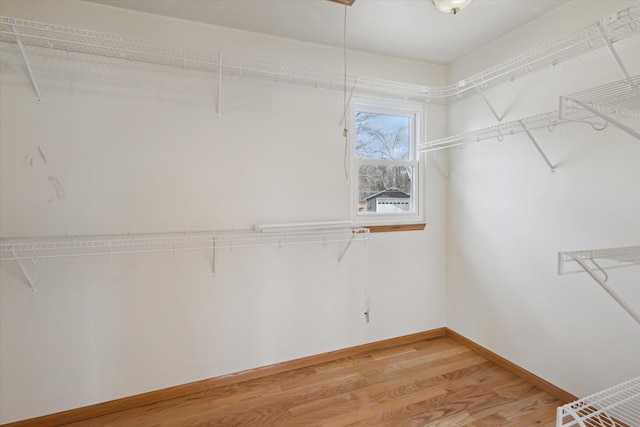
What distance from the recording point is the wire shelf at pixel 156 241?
170cm

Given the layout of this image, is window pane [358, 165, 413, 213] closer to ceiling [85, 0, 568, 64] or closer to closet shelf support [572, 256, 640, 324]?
ceiling [85, 0, 568, 64]

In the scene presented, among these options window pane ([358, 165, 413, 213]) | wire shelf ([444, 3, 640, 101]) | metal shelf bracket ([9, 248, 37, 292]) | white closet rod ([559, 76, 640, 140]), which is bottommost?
metal shelf bracket ([9, 248, 37, 292])

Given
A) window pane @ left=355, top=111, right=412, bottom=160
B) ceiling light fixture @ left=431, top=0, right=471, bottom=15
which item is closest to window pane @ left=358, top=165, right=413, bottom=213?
window pane @ left=355, top=111, right=412, bottom=160

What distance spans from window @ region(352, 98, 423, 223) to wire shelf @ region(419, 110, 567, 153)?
0.20 metres

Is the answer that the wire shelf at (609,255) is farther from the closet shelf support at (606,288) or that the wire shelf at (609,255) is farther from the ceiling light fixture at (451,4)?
the ceiling light fixture at (451,4)

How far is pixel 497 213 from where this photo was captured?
234cm

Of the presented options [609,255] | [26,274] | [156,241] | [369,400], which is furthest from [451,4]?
[26,274]

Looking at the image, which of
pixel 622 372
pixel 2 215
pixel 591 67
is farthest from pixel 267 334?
pixel 591 67

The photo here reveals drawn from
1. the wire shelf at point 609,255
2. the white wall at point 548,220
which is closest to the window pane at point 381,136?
the white wall at point 548,220

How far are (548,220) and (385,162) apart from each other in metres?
1.21

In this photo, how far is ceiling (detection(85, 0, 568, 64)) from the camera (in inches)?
73.0

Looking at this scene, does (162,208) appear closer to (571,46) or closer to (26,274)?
(26,274)

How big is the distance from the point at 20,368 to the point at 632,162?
11.3ft

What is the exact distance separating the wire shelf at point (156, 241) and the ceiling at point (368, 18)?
1372 millimetres
